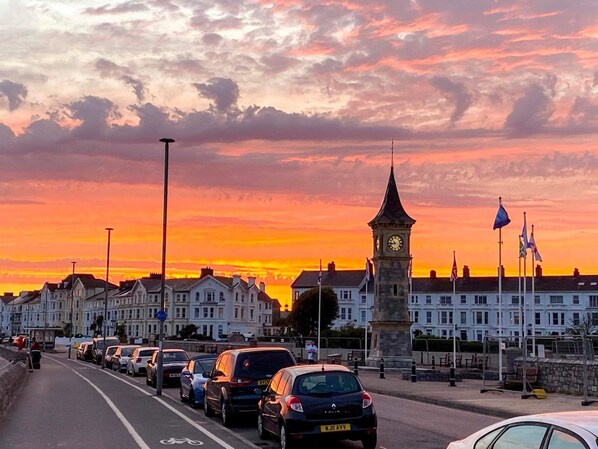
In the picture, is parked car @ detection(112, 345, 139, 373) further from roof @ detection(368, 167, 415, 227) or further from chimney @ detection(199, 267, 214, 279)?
chimney @ detection(199, 267, 214, 279)

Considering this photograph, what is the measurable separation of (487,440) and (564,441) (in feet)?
3.81

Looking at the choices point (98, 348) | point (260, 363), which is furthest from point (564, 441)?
point (98, 348)

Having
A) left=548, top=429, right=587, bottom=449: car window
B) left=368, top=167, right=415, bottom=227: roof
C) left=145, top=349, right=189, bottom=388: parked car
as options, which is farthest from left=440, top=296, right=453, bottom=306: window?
left=548, top=429, right=587, bottom=449: car window

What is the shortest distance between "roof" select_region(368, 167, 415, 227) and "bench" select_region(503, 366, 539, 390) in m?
23.7

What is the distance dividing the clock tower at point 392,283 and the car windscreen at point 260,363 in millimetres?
36672

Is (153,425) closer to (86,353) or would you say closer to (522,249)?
(522,249)

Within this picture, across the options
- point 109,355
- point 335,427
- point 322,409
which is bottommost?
point 109,355

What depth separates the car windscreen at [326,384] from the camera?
49.5 feet

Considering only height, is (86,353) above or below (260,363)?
below

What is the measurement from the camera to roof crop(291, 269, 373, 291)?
12550 cm

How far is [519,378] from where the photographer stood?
32719 mm

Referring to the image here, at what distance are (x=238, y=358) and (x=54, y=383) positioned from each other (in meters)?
19.9

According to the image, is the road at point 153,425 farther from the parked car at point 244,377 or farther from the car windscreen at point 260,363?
the car windscreen at point 260,363

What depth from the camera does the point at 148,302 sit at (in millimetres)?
133000
